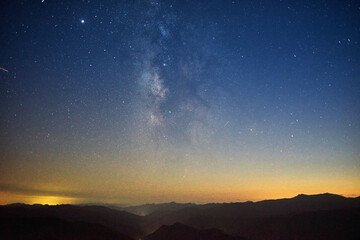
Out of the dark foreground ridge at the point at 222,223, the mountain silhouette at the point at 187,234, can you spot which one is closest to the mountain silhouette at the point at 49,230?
the dark foreground ridge at the point at 222,223

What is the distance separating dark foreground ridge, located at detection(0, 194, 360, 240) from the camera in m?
45.8

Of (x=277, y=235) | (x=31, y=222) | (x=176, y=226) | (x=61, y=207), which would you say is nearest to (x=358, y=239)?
(x=277, y=235)

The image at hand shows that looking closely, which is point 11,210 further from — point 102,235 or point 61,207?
point 102,235

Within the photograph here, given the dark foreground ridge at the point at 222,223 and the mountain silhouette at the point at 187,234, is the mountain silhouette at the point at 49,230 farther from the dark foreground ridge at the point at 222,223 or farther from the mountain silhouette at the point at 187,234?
the mountain silhouette at the point at 187,234

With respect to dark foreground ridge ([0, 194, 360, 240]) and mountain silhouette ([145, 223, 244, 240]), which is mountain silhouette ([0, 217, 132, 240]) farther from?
mountain silhouette ([145, 223, 244, 240])

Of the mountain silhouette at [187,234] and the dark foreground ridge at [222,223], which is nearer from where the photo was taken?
the dark foreground ridge at [222,223]

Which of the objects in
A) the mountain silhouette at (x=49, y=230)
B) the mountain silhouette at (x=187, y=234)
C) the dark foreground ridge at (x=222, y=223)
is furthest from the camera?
the mountain silhouette at (x=187, y=234)

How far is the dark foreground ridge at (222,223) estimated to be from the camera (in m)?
45.8

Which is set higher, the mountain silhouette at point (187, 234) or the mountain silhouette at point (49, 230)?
the mountain silhouette at point (49, 230)

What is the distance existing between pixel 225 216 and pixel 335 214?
40.3m

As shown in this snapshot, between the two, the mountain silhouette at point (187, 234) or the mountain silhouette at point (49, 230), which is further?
the mountain silhouette at point (187, 234)

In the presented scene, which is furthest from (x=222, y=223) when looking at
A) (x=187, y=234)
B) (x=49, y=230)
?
(x=49, y=230)

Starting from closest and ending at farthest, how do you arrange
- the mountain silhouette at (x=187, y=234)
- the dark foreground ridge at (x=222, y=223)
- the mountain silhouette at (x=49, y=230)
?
the mountain silhouette at (x=49, y=230) < the dark foreground ridge at (x=222, y=223) < the mountain silhouette at (x=187, y=234)

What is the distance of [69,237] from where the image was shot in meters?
44.4
